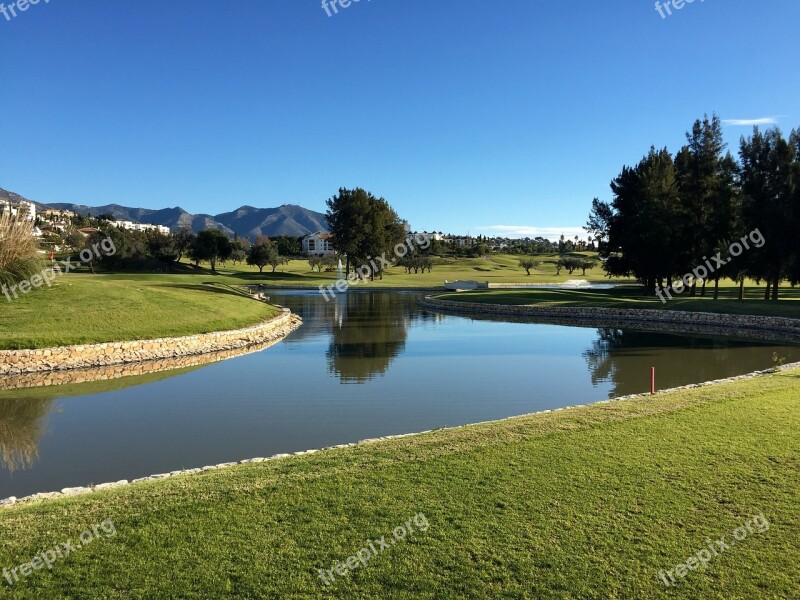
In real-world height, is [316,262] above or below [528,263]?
below

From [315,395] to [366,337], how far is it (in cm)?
1422

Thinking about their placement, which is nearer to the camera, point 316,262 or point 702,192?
point 702,192

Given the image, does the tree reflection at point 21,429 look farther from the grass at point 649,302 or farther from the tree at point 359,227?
the tree at point 359,227

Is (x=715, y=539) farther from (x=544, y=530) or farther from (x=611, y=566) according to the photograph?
(x=544, y=530)

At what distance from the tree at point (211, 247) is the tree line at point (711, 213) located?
198ft

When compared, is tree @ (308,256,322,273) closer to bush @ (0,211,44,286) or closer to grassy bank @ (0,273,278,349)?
grassy bank @ (0,273,278,349)

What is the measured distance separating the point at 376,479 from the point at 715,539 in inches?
156

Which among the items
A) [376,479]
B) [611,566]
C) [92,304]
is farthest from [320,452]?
[92,304]

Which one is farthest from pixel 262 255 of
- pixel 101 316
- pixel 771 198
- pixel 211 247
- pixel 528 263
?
pixel 771 198

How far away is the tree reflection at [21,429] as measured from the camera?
10.9 meters

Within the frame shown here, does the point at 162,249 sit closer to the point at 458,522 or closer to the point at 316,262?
the point at 316,262

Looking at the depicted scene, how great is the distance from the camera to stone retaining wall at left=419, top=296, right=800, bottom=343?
3238cm

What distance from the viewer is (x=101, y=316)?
24.5 metres

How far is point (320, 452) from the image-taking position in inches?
366
